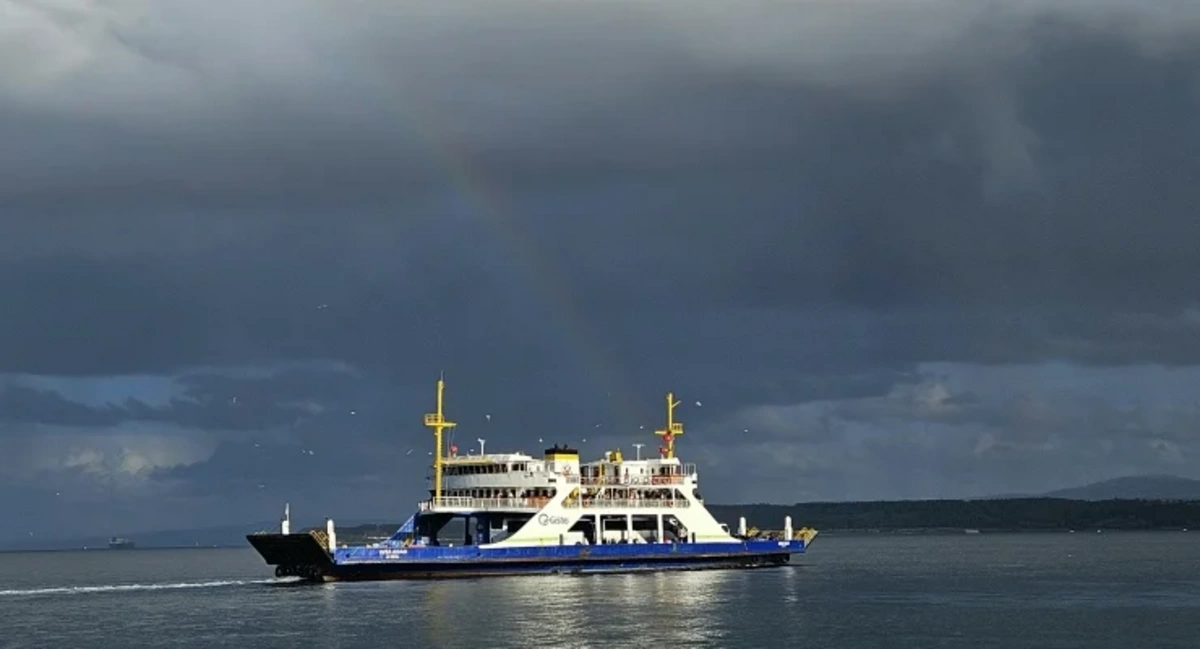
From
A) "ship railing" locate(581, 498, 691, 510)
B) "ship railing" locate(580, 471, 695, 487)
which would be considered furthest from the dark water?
"ship railing" locate(580, 471, 695, 487)

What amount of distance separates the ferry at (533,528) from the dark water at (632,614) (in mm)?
1766

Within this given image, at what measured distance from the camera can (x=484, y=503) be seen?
106 meters

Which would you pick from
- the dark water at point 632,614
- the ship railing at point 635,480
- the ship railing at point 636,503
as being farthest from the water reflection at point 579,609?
the ship railing at point 635,480

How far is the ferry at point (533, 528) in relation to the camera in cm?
10225

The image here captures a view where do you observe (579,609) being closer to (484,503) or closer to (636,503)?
(484,503)

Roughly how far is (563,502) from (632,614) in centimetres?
2421

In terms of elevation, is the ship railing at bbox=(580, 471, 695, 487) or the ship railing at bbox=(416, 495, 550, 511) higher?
the ship railing at bbox=(580, 471, 695, 487)

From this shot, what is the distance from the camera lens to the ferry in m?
102

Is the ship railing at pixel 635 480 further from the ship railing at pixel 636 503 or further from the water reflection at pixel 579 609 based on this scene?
the water reflection at pixel 579 609

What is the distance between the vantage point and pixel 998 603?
95375 millimetres

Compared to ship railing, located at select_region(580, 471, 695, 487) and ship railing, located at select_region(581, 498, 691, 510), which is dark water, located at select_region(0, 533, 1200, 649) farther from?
ship railing, located at select_region(580, 471, 695, 487)

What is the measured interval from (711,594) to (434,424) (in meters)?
24.3

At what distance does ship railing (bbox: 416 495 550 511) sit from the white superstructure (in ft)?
0.23

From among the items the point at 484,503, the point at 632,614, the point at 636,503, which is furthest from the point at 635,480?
the point at 632,614
